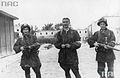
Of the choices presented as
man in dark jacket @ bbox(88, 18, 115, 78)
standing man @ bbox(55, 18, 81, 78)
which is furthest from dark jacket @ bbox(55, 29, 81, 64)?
man in dark jacket @ bbox(88, 18, 115, 78)

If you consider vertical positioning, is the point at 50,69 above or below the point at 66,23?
below

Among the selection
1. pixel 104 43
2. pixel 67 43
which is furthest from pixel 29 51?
pixel 104 43

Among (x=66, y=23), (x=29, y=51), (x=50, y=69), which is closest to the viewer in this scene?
(x=66, y=23)

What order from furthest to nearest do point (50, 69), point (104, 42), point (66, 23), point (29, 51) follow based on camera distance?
point (50, 69) → point (104, 42) → point (29, 51) → point (66, 23)

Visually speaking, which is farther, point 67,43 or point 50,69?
point 50,69

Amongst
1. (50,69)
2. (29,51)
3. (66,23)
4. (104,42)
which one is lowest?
(50,69)

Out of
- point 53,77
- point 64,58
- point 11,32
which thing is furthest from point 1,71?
point 11,32

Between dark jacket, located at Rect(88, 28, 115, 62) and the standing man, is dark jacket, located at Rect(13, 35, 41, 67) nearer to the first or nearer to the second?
the standing man

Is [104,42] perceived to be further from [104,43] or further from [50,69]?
[50,69]

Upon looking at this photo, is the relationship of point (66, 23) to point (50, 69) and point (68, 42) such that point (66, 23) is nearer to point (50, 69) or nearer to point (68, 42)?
point (68, 42)

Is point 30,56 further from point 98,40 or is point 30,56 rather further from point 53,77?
point 53,77

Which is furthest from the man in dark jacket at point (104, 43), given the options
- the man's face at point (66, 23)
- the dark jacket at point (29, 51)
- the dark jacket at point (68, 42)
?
the dark jacket at point (29, 51)

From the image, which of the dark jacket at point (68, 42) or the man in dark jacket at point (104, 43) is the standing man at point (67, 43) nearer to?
the dark jacket at point (68, 42)

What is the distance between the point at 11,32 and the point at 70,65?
5.47m
